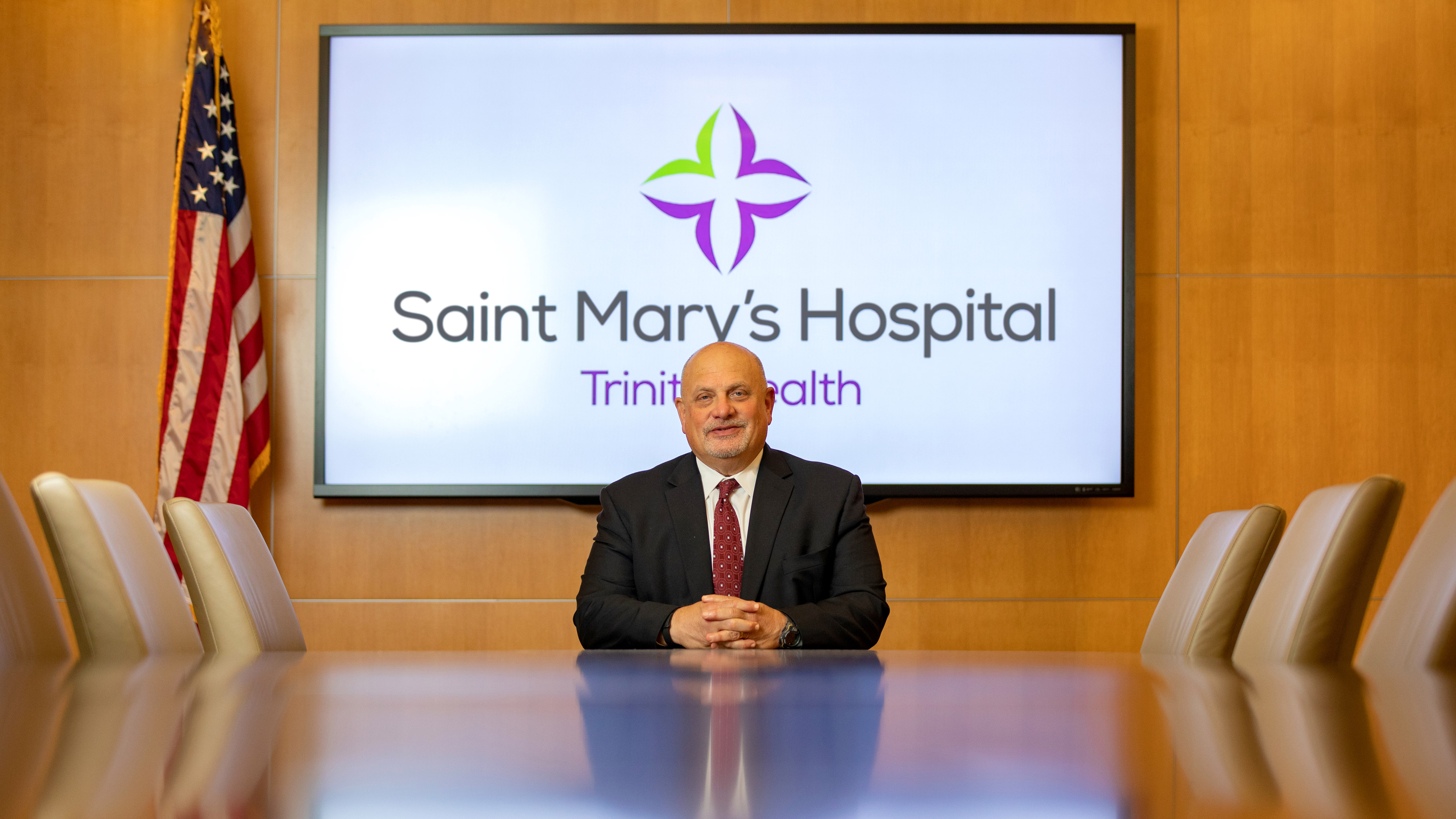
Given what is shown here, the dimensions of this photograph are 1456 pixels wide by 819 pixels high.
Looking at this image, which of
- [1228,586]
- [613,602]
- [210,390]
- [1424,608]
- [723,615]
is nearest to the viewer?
[1424,608]

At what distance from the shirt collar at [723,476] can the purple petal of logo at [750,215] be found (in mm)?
1419

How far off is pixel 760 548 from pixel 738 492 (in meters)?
0.27

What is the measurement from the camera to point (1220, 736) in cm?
71

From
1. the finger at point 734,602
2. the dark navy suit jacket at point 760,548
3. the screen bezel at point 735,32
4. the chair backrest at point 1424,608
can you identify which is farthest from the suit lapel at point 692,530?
the chair backrest at point 1424,608

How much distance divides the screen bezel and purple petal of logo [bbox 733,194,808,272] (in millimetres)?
734

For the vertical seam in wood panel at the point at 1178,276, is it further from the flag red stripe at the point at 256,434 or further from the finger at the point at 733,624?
the flag red stripe at the point at 256,434

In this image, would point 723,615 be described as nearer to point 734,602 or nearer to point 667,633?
point 734,602

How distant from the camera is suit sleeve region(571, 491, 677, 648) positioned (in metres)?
2.66

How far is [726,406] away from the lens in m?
3.27

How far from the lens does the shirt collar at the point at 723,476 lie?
3264 mm

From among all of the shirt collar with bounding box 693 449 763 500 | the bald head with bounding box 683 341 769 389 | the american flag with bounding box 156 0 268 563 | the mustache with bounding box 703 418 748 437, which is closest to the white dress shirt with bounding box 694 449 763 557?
the shirt collar with bounding box 693 449 763 500

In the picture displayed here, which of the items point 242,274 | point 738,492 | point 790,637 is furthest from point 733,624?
point 242,274

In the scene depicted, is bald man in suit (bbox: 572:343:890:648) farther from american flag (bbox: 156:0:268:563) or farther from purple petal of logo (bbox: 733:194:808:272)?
american flag (bbox: 156:0:268:563)

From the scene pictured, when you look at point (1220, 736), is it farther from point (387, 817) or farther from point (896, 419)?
point (896, 419)
